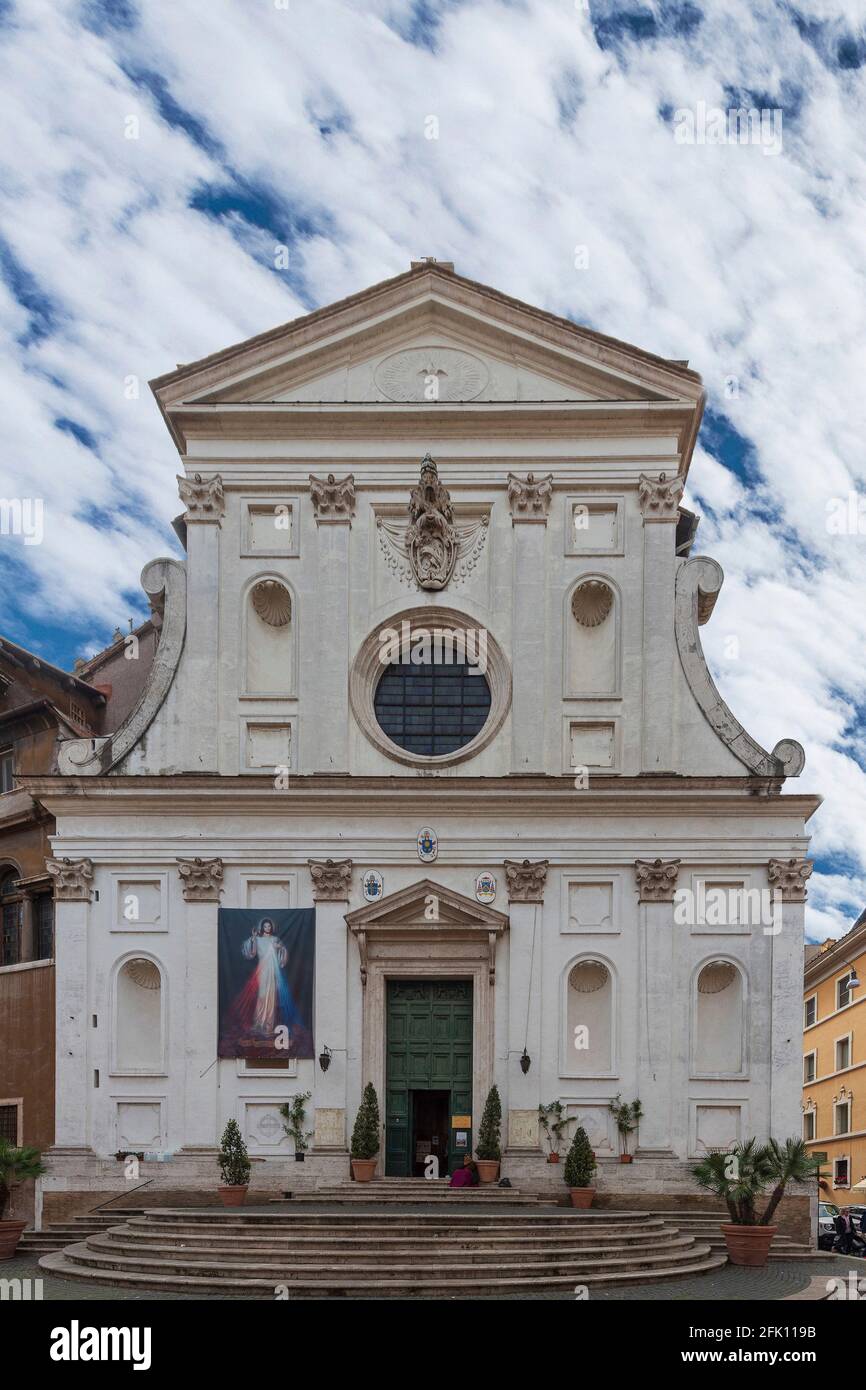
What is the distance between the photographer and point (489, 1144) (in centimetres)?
2573

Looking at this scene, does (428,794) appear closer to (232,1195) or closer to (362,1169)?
(362,1169)

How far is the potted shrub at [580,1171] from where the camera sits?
25391mm

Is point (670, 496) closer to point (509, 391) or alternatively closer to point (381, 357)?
point (509, 391)

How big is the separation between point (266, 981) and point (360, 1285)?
8.63 metres

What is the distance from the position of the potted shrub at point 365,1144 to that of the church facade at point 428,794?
557mm

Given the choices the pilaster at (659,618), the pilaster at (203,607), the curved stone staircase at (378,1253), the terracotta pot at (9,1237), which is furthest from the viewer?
the pilaster at (203,607)

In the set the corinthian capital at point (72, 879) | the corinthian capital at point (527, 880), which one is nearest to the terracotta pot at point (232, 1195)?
the corinthian capital at point (72, 879)

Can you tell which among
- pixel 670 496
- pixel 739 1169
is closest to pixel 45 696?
pixel 670 496

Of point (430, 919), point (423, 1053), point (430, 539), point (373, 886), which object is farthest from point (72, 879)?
point (430, 539)

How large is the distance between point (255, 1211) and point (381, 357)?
15.4m

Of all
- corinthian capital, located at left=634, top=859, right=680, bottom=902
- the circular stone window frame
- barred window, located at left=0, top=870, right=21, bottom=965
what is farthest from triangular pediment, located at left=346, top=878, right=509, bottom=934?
barred window, located at left=0, top=870, right=21, bottom=965

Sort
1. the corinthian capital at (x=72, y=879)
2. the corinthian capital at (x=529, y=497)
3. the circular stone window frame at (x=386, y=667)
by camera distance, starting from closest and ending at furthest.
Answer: the corinthian capital at (x=72, y=879) < the circular stone window frame at (x=386, y=667) < the corinthian capital at (x=529, y=497)

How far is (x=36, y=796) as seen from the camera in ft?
90.2

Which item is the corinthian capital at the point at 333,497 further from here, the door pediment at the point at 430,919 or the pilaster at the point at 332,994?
the door pediment at the point at 430,919
